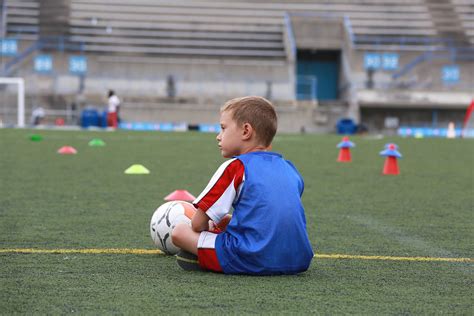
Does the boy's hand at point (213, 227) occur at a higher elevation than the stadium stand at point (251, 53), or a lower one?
lower

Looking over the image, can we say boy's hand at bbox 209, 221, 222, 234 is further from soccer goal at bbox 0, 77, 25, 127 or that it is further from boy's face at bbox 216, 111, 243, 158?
soccer goal at bbox 0, 77, 25, 127

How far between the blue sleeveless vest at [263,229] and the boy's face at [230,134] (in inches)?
3.7

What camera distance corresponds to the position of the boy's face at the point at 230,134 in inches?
167

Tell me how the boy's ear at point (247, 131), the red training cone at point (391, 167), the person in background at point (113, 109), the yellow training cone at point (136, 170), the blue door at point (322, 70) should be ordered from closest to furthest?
the boy's ear at point (247, 131) → the yellow training cone at point (136, 170) → the red training cone at point (391, 167) → the person in background at point (113, 109) → the blue door at point (322, 70)

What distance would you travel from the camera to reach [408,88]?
114ft

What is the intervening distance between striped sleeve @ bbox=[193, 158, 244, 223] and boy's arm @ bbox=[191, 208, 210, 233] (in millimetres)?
47

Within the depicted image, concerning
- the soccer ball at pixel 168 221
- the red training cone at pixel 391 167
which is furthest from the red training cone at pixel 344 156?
the soccer ball at pixel 168 221

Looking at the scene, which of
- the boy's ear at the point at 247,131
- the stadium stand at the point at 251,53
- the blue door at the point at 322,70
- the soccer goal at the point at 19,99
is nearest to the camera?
the boy's ear at the point at 247,131

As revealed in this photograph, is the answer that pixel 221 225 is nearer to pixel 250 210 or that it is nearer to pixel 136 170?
pixel 250 210

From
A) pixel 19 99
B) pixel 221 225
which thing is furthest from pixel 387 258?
pixel 19 99

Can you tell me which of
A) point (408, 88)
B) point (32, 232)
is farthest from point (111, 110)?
point (32, 232)

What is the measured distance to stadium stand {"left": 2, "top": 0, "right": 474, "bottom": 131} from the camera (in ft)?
111

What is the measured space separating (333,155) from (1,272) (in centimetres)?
1181

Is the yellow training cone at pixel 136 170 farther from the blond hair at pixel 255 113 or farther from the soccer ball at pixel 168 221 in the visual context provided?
the blond hair at pixel 255 113
